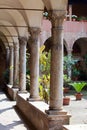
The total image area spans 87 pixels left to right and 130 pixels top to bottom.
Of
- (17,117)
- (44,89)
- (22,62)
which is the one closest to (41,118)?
(17,117)

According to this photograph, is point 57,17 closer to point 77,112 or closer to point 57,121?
point 57,121

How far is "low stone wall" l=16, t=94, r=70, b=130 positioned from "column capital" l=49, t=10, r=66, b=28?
1.99 m

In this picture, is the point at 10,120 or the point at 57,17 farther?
the point at 10,120

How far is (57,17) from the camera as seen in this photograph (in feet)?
25.3

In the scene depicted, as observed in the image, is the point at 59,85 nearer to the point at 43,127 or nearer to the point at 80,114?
the point at 43,127

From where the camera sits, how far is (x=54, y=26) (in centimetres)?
768

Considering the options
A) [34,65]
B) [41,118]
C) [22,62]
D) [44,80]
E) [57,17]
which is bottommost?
[41,118]

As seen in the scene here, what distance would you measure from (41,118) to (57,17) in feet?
7.85

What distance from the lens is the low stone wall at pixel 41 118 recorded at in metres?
7.40

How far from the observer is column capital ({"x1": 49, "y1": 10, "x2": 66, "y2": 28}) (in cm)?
769

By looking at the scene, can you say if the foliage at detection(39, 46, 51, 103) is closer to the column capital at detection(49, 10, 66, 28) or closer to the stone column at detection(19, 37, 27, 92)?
the stone column at detection(19, 37, 27, 92)

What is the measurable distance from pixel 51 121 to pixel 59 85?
2.60 feet

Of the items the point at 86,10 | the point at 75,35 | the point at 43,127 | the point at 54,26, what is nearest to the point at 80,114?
the point at 43,127

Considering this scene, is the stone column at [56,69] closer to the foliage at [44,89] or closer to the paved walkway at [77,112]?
the paved walkway at [77,112]
